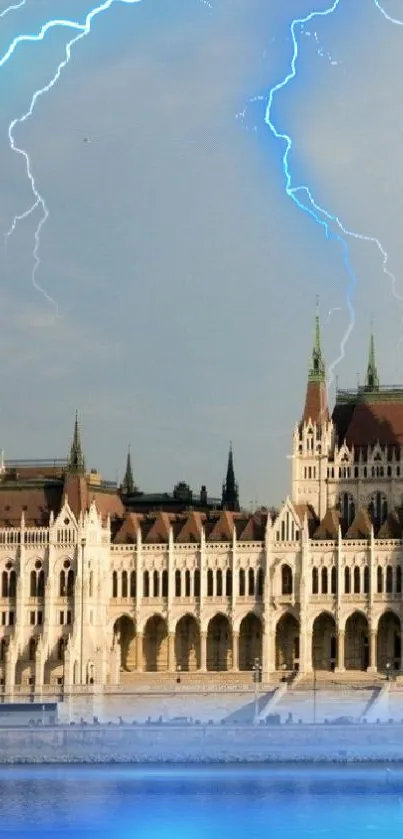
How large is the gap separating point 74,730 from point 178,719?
364 inches

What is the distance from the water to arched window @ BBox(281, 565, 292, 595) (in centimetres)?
3211

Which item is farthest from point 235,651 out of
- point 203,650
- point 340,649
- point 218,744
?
point 218,744

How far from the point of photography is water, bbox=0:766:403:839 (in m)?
143

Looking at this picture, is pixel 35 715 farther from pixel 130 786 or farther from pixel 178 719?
pixel 130 786

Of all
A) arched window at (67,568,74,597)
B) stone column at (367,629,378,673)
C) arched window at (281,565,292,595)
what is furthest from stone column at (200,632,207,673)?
stone column at (367,629,378,673)

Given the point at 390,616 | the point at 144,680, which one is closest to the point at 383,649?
the point at 390,616

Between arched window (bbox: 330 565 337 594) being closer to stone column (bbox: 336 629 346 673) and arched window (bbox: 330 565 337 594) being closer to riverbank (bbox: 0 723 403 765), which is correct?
stone column (bbox: 336 629 346 673)

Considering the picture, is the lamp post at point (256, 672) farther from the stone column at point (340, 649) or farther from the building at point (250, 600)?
the stone column at point (340, 649)

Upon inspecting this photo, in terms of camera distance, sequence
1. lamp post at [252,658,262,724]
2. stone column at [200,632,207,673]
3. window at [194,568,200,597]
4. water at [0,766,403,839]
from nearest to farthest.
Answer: water at [0,766,403,839] → lamp post at [252,658,262,724] → stone column at [200,632,207,673] → window at [194,568,200,597]

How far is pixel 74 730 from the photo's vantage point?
560 feet

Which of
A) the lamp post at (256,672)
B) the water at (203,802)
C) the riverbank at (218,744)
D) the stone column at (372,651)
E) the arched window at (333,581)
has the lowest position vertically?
the water at (203,802)

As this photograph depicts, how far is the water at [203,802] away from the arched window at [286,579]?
32106mm

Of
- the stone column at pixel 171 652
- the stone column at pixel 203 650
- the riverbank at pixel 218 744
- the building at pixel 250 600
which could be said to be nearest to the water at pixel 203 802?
the riverbank at pixel 218 744

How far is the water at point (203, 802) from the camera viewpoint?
468 ft
